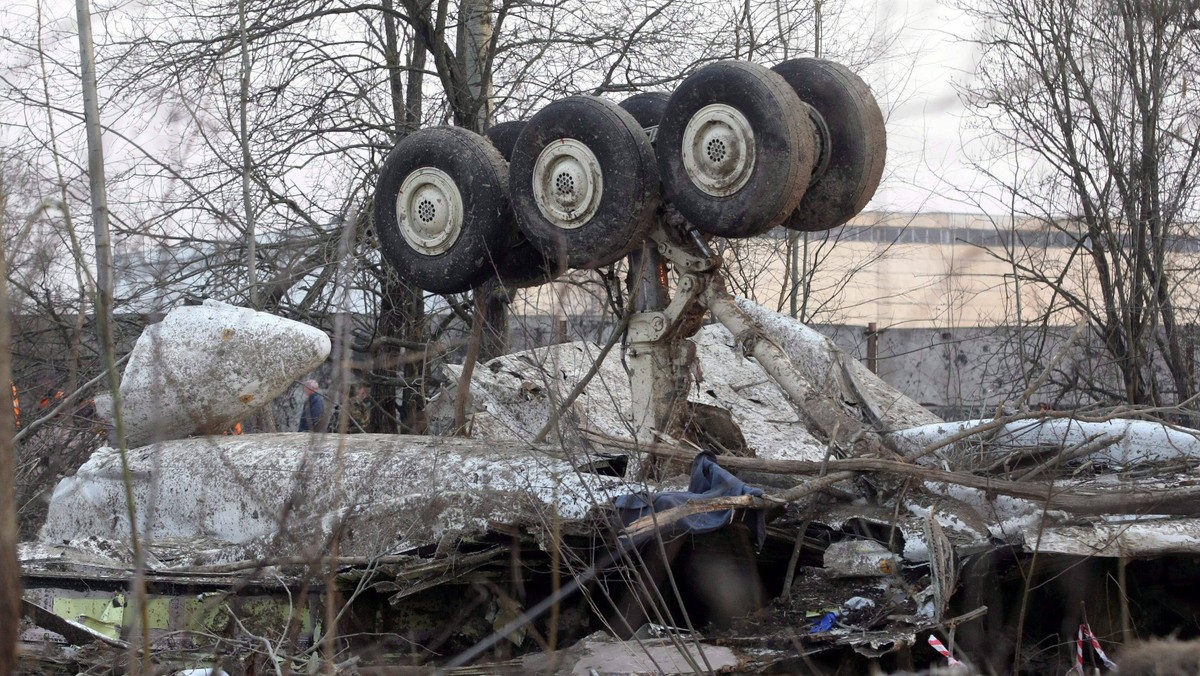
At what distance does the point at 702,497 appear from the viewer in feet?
11.6

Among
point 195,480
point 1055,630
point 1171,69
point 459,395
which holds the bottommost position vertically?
point 1055,630

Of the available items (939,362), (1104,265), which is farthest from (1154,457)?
(939,362)

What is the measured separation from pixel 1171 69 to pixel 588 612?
872 centimetres

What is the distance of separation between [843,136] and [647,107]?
3.92 ft

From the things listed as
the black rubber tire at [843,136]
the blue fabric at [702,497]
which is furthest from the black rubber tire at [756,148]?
the blue fabric at [702,497]

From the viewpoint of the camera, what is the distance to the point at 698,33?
1038 cm

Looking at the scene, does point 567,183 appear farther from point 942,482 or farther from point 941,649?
point 941,649

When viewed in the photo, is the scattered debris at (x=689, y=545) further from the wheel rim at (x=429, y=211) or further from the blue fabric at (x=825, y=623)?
the wheel rim at (x=429, y=211)

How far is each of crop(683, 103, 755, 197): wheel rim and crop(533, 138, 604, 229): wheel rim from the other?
18.2 inches

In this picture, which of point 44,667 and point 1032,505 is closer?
point 44,667

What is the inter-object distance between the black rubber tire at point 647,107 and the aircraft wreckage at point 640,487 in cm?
2

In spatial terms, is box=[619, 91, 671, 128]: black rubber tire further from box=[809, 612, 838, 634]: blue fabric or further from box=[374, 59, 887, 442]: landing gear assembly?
box=[809, 612, 838, 634]: blue fabric

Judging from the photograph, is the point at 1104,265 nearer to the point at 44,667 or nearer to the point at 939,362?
the point at 939,362

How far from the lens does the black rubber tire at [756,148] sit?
14.7 ft
